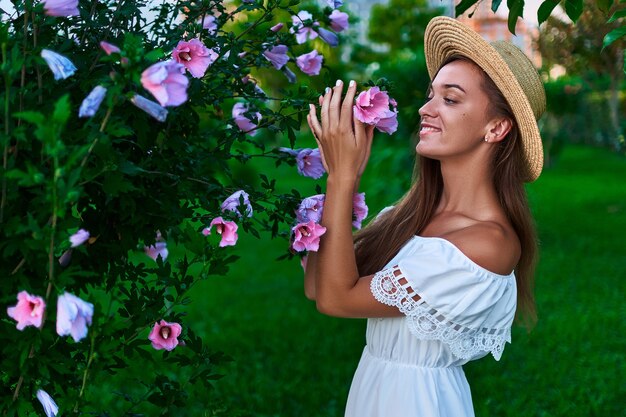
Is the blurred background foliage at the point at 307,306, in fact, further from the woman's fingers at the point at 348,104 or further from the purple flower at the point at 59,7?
the purple flower at the point at 59,7

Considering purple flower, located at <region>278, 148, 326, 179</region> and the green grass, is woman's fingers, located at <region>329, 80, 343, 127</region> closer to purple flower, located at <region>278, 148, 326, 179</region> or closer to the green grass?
purple flower, located at <region>278, 148, 326, 179</region>

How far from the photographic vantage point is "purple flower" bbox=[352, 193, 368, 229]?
6.75 ft

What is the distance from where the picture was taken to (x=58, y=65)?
1.50 meters

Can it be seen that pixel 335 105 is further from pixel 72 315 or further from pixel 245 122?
pixel 72 315

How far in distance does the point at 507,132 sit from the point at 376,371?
2.29 feet

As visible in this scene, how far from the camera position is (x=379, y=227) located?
2.47m

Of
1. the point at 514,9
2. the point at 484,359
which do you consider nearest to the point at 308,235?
the point at 514,9

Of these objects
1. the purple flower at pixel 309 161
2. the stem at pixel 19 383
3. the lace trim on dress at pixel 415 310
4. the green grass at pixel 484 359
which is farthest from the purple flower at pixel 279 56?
the green grass at pixel 484 359

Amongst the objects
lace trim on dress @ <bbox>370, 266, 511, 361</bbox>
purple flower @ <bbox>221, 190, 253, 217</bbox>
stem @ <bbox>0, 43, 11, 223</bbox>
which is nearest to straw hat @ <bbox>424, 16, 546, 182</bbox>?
lace trim on dress @ <bbox>370, 266, 511, 361</bbox>

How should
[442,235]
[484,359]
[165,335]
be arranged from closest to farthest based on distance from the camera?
[165,335], [442,235], [484,359]

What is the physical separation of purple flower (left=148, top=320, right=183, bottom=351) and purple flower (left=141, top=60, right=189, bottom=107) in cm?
60

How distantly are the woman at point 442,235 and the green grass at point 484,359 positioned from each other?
1.60 m

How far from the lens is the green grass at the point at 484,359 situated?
16.1ft

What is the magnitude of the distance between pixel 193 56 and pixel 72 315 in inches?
24.3
